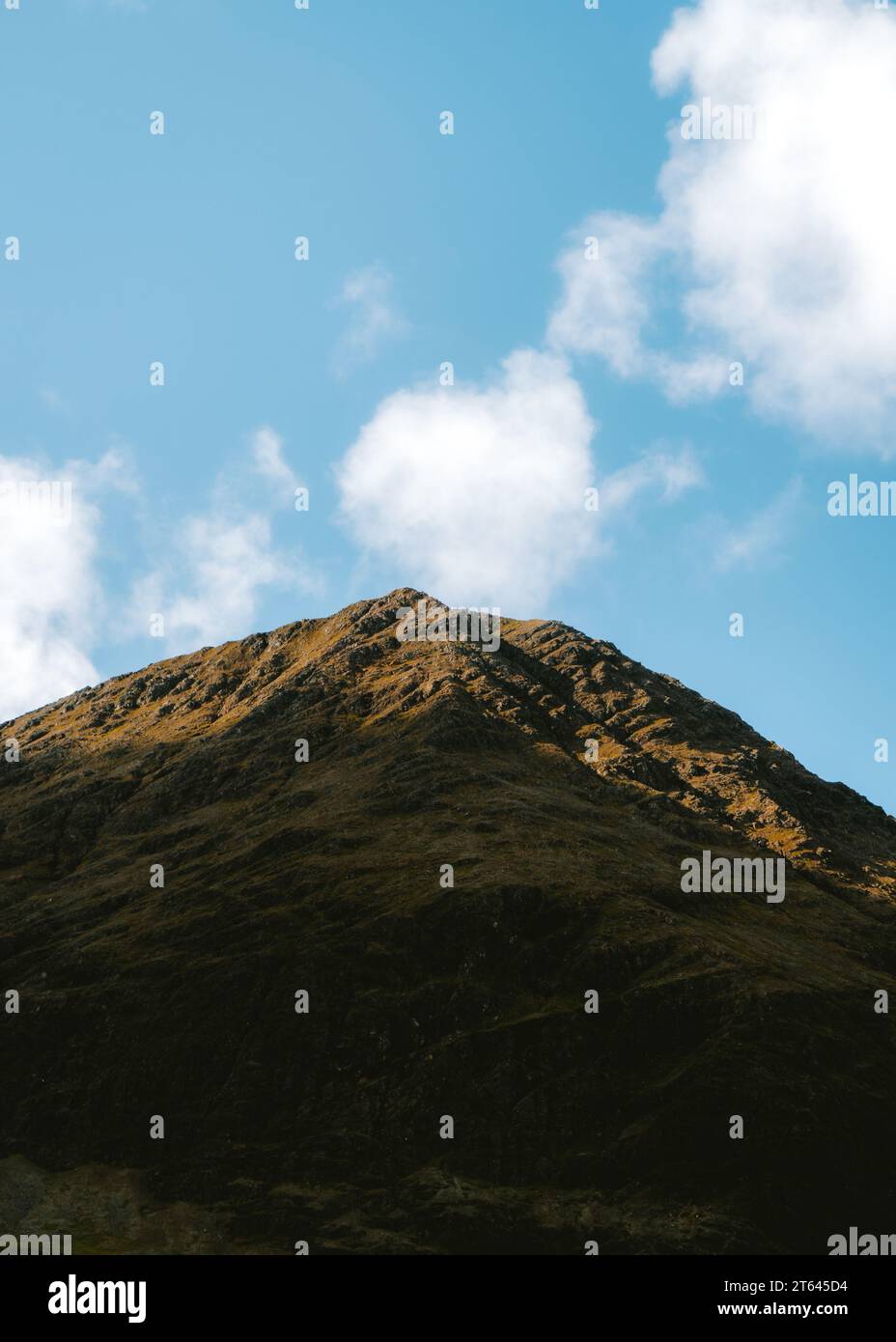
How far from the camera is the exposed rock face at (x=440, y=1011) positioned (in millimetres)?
71500

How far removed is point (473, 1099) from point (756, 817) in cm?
8213

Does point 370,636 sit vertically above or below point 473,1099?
above

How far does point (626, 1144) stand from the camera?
7406 centimetres

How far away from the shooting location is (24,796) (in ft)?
543

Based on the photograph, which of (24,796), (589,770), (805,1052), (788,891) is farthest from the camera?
(24,796)

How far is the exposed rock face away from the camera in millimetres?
71500

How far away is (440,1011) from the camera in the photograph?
89.1m

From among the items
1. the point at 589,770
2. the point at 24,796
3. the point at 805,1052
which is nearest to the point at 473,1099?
the point at 805,1052
